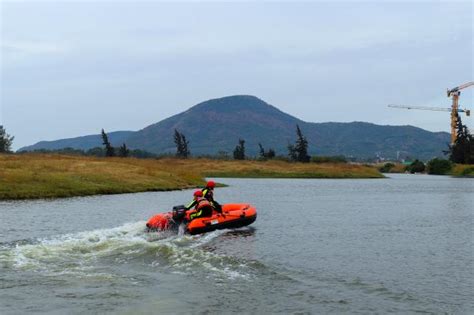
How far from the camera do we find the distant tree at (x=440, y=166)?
14538 cm

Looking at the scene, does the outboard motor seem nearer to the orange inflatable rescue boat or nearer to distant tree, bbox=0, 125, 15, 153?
the orange inflatable rescue boat

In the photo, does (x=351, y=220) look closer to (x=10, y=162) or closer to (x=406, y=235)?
(x=406, y=235)

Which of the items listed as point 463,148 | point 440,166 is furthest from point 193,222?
point 463,148

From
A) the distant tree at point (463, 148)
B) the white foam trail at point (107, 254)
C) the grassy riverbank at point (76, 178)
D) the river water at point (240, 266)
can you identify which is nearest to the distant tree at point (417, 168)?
the distant tree at point (463, 148)

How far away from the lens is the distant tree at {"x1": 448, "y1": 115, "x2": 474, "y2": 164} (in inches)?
5829

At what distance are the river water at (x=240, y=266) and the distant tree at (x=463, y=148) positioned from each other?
12180cm

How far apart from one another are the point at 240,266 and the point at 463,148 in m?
144

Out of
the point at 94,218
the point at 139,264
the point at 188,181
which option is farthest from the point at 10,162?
the point at 139,264

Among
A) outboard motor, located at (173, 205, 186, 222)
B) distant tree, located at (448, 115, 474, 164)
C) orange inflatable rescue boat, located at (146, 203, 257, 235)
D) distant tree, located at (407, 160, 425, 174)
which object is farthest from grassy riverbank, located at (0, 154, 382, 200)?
distant tree, located at (407, 160, 425, 174)

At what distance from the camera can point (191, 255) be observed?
22.4 meters

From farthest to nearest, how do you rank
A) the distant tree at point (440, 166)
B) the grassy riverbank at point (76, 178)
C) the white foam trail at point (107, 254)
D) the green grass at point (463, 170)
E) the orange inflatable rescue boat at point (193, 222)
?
the distant tree at point (440, 166)
the green grass at point (463, 170)
the grassy riverbank at point (76, 178)
the orange inflatable rescue boat at point (193, 222)
the white foam trail at point (107, 254)

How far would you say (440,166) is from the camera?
5817 inches

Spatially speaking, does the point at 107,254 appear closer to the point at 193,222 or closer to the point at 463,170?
the point at 193,222

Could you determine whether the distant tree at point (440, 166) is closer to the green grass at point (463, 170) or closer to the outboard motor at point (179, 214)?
the green grass at point (463, 170)
